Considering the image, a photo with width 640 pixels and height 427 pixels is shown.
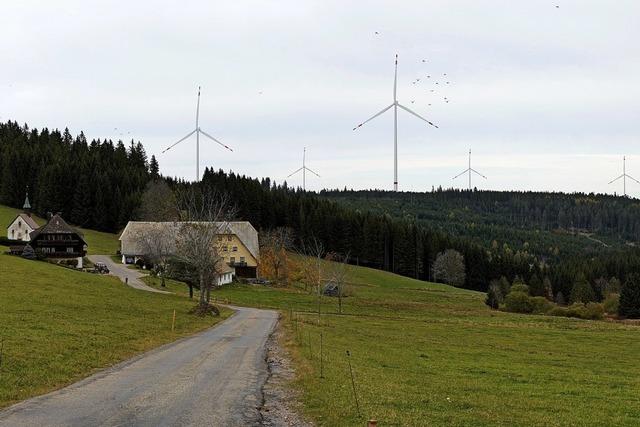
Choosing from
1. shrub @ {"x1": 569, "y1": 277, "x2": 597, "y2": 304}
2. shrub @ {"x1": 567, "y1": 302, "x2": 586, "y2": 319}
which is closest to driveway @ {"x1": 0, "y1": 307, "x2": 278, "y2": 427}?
shrub @ {"x1": 567, "y1": 302, "x2": 586, "y2": 319}

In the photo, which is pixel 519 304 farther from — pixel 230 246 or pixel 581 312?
pixel 230 246

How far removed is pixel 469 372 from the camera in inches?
1241

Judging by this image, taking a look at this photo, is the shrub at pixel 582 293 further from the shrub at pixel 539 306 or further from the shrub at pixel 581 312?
the shrub at pixel 581 312

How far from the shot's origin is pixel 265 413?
18.7m

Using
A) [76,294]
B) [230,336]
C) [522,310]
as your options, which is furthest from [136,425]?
[522,310]

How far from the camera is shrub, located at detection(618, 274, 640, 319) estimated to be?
117312mm

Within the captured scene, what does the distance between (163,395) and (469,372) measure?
16.8 metres

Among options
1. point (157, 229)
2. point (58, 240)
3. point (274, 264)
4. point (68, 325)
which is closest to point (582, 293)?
point (274, 264)

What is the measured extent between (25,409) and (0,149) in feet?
667

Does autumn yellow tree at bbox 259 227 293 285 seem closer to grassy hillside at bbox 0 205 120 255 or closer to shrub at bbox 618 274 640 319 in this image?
grassy hillside at bbox 0 205 120 255

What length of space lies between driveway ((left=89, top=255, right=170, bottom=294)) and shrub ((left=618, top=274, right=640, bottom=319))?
88.0 meters

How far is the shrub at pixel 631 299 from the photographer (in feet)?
385

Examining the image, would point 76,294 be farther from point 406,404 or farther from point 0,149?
point 0,149

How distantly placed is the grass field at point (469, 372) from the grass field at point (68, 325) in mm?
9381
